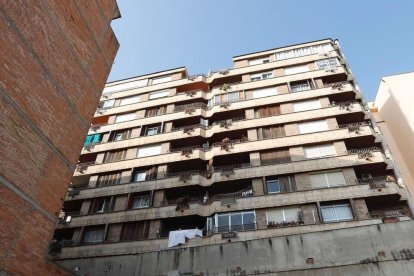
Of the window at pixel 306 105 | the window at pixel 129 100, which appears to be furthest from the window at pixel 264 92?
the window at pixel 129 100

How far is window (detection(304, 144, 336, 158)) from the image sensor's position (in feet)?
82.1

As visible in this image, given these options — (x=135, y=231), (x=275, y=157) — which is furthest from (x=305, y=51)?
(x=135, y=231)

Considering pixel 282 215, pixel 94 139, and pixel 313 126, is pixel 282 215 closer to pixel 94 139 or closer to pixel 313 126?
pixel 313 126

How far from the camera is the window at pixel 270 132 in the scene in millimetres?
27175

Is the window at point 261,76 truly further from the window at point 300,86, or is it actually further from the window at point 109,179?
the window at point 109,179

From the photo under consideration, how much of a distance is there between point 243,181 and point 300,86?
10.9 meters

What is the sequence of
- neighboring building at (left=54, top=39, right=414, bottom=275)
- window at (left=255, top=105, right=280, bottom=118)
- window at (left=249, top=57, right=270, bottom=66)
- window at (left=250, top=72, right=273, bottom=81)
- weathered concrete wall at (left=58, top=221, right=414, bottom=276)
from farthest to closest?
window at (left=249, top=57, right=270, bottom=66) → window at (left=250, top=72, right=273, bottom=81) → window at (left=255, top=105, right=280, bottom=118) → neighboring building at (left=54, top=39, right=414, bottom=275) → weathered concrete wall at (left=58, top=221, right=414, bottom=276)

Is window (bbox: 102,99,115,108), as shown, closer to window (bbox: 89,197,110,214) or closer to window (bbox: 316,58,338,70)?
window (bbox: 89,197,110,214)

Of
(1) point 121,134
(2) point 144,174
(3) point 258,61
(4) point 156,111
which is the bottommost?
(2) point 144,174

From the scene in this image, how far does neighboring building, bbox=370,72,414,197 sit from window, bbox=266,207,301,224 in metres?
10.9

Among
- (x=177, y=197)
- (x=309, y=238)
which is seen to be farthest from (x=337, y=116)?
(x=177, y=197)

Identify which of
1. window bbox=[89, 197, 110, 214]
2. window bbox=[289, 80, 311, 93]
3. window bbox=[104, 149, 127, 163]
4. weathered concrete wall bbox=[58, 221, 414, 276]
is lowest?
weathered concrete wall bbox=[58, 221, 414, 276]

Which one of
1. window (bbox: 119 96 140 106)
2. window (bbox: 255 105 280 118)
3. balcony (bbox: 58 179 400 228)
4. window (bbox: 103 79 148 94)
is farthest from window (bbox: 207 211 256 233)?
window (bbox: 103 79 148 94)

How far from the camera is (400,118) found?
2967cm
